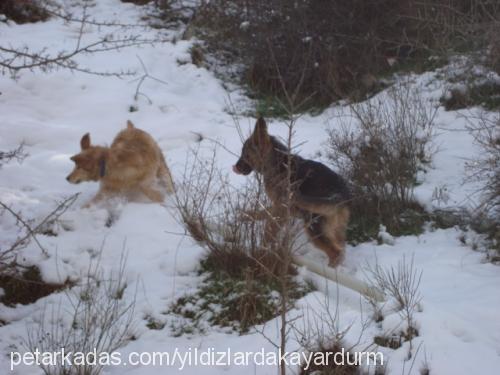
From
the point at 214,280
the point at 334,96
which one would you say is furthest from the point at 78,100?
the point at 214,280

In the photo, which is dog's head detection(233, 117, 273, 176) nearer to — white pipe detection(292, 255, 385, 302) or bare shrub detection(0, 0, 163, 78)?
white pipe detection(292, 255, 385, 302)

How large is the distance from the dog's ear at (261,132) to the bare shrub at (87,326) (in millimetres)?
1804

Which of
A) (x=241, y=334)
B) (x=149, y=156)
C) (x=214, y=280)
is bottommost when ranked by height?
(x=241, y=334)

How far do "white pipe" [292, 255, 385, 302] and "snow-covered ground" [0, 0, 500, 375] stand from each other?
0.10 m

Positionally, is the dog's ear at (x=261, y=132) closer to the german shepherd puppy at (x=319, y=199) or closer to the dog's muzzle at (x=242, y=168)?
the german shepherd puppy at (x=319, y=199)

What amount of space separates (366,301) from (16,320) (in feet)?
9.13

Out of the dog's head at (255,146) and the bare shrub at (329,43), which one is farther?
the bare shrub at (329,43)

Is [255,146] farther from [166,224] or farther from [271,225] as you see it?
[166,224]

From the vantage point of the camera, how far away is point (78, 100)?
9031 millimetres

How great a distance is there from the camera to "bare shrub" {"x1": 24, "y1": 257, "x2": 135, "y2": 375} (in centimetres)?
319

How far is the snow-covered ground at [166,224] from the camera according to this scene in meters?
3.83

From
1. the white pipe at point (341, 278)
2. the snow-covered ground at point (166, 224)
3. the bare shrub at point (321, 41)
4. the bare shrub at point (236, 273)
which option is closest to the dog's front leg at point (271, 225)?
the bare shrub at point (236, 273)

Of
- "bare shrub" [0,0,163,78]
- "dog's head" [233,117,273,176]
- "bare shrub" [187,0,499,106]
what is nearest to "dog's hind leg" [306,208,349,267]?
"dog's head" [233,117,273,176]

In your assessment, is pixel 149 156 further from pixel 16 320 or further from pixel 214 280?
pixel 16 320
